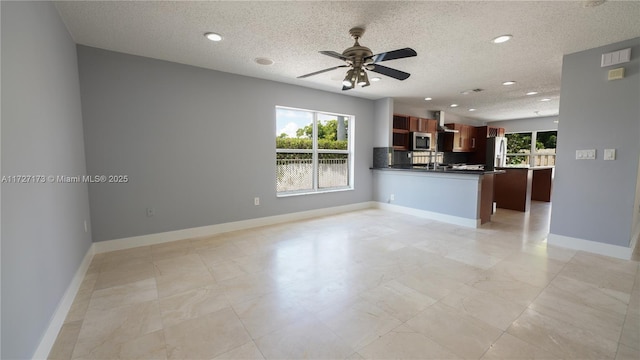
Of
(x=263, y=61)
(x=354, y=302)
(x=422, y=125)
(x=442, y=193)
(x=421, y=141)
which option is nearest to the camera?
(x=354, y=302)

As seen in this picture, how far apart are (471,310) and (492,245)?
1.85 metres

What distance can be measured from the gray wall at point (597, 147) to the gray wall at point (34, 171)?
4978mm

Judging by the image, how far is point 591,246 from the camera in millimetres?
3188

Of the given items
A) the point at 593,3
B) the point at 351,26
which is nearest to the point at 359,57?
the point at 351,26

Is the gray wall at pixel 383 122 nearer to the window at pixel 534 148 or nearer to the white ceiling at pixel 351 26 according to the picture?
the white ceiling at pixel 351 26

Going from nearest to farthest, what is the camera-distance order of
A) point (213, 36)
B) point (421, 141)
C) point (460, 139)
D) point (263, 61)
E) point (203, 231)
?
point (213, 36) < point (263, 61) < point (203, 231) < point (421, 141) < point (460, 139)

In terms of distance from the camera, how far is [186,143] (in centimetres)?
368

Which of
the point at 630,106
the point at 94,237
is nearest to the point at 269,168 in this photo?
the point at 94,237

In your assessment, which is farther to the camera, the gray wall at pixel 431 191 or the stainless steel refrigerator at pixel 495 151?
the stainless steel refrigerator at pixel 495 151

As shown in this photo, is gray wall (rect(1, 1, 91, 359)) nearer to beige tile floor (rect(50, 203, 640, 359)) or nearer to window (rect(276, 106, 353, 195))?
beige tile floor (rect(50, 203, 640, 359))

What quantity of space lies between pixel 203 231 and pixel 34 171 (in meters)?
2.37

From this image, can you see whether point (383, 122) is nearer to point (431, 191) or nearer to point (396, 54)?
point (431, 191)

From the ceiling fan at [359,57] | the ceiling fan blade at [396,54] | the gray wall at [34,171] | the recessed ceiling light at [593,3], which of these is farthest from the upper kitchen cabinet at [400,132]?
the gray wall at [34,171]

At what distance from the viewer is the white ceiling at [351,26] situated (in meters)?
2.23
